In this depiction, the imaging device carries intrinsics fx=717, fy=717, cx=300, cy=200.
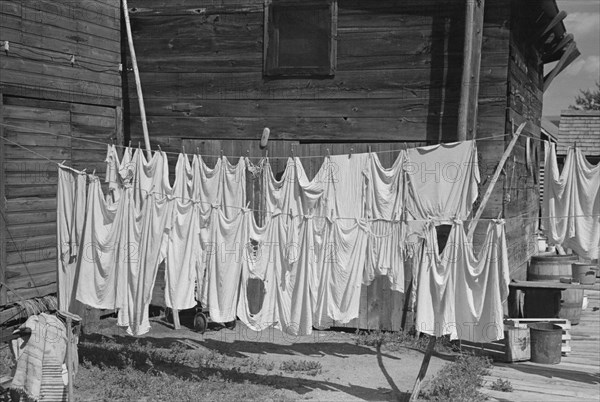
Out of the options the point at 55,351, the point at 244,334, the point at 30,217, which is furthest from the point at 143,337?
the point at 55,351

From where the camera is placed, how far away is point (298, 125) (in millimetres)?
10508

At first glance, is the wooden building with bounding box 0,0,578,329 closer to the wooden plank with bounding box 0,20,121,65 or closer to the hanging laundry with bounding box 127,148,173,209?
the wooden plank with bounding box 0,20,121,65

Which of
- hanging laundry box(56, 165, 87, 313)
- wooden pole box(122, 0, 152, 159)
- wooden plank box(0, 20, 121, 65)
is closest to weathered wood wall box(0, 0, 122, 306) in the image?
wooden plank box(0, 20, 121, 65)

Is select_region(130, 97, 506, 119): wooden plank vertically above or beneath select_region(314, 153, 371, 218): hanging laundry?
above

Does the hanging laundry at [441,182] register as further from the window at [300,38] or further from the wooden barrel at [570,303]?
the wooden barrel at [570,303]

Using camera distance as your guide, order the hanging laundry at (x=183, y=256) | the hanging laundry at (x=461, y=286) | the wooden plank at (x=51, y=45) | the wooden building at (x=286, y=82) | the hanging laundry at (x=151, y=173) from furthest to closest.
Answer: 1. the wooden building at (x=286, y=82)
2. the wooden plank at (x=51, y=45)
3. the hanging laundry at (x=151, y=173)
4. the hanging laundry at (x=183, y=256)
5. the hanging laundry at (x=461, y=286)

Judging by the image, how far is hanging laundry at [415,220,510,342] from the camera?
757cm

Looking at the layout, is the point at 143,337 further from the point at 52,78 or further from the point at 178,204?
the point at 52,78

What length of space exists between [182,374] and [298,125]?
157 inches

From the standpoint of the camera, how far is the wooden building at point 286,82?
31.4 feet

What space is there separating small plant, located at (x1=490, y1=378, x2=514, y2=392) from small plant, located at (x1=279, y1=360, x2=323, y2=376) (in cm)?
207

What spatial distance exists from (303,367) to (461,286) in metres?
2.39

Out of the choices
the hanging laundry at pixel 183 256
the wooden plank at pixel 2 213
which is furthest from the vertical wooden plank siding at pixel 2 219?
the hanging laundry at pixel 183 256

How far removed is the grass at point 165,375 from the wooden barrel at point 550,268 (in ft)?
Result: 16.7
